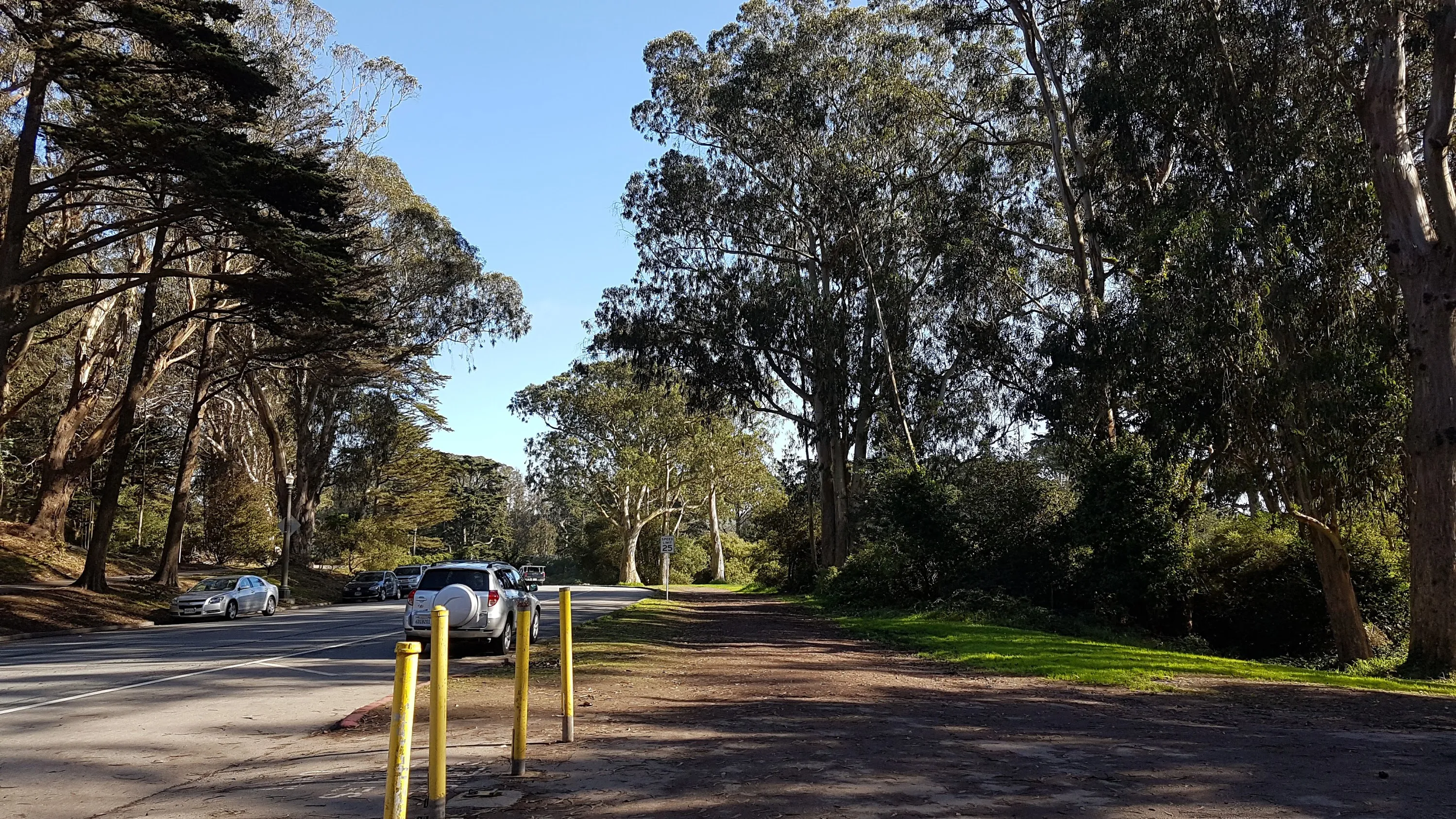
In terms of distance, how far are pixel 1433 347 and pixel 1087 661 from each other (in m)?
7.66

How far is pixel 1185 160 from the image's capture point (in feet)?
80.9

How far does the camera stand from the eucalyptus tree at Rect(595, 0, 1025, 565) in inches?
1383

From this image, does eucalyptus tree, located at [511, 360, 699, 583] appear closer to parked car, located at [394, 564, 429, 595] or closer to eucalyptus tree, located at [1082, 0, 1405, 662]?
parked car, located at [394, 564, 429, 595]

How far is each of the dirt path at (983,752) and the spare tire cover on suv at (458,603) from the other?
11.5ft

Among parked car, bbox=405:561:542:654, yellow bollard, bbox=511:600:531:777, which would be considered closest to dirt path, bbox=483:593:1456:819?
yellow bollard, bbox=511:600:531:777

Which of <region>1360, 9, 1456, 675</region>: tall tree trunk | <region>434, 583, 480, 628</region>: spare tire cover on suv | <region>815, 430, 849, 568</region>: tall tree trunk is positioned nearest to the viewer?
<region>1360, 9, 1456, 675</region>: tall tree trunk

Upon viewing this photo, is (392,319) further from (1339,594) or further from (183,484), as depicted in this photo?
(1339,594)

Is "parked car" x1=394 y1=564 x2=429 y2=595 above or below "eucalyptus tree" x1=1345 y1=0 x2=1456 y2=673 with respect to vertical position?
below

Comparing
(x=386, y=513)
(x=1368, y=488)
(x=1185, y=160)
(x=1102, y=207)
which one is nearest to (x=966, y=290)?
(x=1102, y=207)

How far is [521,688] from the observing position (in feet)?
23.4

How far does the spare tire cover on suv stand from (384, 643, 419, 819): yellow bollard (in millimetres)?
12176

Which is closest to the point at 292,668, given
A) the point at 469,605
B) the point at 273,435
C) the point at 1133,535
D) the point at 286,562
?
the point at 469,605

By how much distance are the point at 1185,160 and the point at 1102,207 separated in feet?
16.0

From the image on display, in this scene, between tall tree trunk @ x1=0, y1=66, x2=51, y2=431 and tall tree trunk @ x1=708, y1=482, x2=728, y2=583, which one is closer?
tall tree trunk @ x1=0, y1=66, x2=51, y2=431
